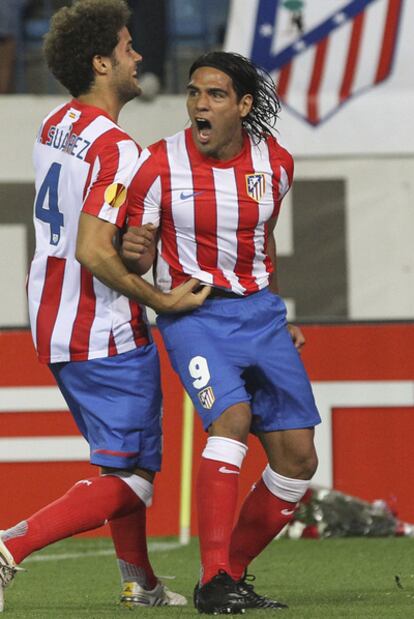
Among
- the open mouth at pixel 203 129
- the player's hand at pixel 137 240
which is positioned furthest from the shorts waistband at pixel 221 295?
the open mouth at pixel 203 129

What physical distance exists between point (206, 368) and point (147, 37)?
5.64 meters

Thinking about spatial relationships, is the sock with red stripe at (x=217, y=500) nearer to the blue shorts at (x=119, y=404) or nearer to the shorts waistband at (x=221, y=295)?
the blue shorts at (x=119, y=404)

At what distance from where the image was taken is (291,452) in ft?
15.0

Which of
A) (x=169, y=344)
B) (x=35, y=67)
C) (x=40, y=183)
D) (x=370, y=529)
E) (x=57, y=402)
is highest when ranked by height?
(x=35, y=67)

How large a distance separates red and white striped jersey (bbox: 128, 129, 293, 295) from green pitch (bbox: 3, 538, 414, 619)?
1.00 meters

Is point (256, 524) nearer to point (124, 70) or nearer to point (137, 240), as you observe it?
point (137, 240)

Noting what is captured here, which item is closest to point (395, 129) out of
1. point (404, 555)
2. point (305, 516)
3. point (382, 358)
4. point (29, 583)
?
point (382, 358)

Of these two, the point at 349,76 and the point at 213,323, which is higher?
the point at 349,76

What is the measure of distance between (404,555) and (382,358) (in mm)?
1324

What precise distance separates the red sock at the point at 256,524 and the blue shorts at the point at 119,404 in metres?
0.34

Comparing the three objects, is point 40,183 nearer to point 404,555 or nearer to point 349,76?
point 404,555

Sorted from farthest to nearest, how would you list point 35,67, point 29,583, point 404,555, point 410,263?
1. point 35,67
2. point 410,263
3. point 404,555
4. point 29,583

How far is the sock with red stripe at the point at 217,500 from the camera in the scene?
4324 millimetres

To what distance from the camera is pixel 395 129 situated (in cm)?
903
